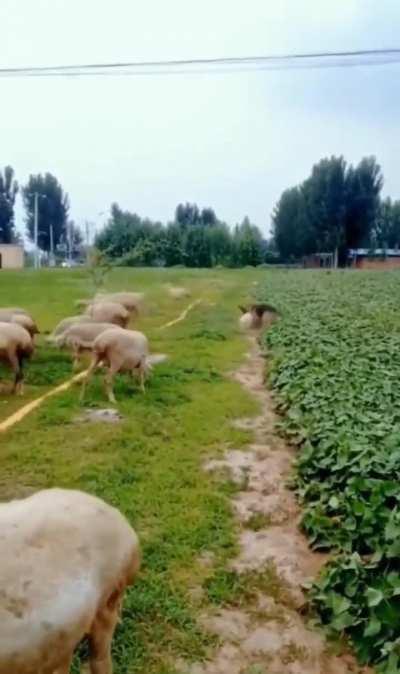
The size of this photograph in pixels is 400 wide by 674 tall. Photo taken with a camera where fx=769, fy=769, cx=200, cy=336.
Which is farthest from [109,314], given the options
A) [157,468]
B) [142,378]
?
[157,468]

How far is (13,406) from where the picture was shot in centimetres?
1216

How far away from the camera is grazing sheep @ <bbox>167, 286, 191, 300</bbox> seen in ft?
119

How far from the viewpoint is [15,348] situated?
491 inches

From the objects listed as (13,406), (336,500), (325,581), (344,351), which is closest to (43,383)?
(13,406)

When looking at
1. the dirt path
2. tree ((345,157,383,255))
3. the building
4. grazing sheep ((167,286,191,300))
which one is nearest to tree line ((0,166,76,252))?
the building

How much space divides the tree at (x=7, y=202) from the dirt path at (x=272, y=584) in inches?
3107

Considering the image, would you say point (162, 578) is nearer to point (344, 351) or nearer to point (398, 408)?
point (398, 408)

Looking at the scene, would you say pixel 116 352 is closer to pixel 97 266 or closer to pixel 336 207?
pixel 97 266

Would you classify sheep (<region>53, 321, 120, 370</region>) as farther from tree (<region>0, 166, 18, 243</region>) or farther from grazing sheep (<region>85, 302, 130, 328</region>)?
tree (<region>0, 166, 18, 243</region>)

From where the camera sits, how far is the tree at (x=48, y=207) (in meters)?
89.0

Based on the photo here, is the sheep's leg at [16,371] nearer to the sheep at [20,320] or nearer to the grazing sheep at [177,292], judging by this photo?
the sheep at [20,320]

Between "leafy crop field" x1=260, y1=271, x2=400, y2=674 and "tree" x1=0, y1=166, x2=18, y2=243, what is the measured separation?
70742 millimetres

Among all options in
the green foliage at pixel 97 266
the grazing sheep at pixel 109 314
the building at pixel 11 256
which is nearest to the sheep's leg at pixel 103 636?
the grazing sheep at pixel 109 314

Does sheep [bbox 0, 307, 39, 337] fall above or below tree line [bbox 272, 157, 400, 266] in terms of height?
below
